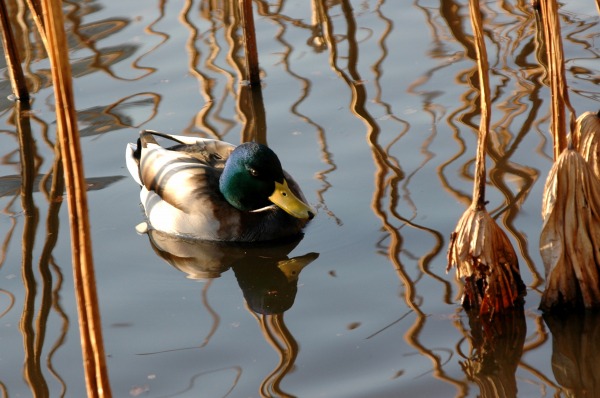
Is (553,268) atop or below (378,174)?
atop

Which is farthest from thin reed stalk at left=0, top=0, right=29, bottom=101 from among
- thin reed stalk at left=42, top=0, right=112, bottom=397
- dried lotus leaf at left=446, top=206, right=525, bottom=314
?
thin reed stalk at left=42, top=0, right=112, bottom=397

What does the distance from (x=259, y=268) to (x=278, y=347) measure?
1.13 meters

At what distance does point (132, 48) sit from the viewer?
877cm

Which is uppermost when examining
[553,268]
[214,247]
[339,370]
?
[553,268]

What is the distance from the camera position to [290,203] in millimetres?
6355

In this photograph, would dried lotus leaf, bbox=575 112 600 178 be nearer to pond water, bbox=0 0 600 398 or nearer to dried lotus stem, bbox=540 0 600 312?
dried lotus stem, bbox=540 0 600 312

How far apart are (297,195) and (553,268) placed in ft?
6.63

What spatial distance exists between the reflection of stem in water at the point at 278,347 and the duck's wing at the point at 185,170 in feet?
4.43

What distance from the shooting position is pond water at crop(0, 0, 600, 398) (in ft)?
16.1

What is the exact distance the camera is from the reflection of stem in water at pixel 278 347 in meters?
4.76

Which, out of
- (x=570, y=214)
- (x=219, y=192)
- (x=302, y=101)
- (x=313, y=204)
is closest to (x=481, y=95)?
(x=570, y=214)

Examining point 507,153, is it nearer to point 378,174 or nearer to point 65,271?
point 378,174

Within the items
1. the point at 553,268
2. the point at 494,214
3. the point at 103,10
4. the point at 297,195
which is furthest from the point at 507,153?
the point at 103,10

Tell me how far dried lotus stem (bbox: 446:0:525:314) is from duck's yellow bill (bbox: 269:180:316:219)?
150 cm
